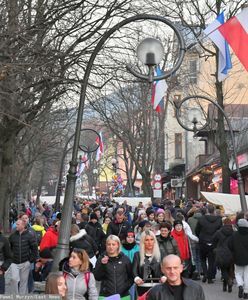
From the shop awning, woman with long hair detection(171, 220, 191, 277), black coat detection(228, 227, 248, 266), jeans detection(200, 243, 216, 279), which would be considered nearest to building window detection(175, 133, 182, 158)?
the shop awning

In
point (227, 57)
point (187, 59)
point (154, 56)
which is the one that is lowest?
point (154, 56)

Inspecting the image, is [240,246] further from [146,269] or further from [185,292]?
[185,292]

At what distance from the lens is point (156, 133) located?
131ft

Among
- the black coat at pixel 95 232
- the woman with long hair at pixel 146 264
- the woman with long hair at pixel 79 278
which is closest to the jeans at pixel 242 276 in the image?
the black coat at pixel 95 232

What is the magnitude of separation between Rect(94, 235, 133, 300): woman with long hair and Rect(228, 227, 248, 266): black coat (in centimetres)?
456

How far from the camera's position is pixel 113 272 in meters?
7.65

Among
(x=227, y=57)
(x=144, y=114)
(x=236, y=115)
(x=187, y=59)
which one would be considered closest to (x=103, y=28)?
(x=227, y=57)

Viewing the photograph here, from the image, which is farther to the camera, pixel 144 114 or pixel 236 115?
pixel 236 115

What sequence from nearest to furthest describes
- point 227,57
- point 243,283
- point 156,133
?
point 243,283 < point 227,57 < point 156,133

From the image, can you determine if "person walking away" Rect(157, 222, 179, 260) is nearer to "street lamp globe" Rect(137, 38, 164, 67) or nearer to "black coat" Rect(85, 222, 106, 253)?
"street lamp globe" Rect(137, 38, 164, 67)

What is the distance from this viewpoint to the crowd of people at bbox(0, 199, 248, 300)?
563 cm

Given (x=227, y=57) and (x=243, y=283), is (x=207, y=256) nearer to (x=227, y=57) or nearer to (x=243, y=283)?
(x=243, y=283)

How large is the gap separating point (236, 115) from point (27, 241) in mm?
39338

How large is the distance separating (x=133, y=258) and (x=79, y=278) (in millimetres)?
1593
